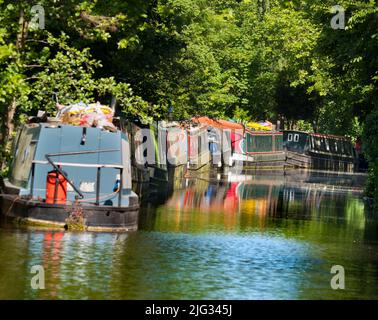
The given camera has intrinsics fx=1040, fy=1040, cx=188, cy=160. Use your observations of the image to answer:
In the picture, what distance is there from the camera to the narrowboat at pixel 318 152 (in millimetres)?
70688

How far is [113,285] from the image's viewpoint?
17.5 meters

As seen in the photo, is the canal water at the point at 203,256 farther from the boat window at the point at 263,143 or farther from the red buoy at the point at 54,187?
the boat window at the point at 263,143

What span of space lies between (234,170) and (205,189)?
19524mm

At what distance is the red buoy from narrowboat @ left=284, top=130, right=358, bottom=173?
46.1 m

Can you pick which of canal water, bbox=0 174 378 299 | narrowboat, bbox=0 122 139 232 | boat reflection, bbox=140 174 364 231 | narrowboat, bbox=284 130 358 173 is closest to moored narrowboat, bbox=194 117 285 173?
narrowboat, bbox=284 130 358 173

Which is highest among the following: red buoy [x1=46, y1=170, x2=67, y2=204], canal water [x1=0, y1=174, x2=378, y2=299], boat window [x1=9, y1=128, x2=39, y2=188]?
boat window [x1=9, y1=128, x2=39, y2=188]

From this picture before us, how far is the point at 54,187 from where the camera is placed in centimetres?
2428

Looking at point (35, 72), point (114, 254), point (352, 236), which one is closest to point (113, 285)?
point (114, 254)

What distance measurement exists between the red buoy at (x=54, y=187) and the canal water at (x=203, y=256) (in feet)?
3.70

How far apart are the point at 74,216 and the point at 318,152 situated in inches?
1978

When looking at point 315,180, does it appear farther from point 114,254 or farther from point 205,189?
point 114,254

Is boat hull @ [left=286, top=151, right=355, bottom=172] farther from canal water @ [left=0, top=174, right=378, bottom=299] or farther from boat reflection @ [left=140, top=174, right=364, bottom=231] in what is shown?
canal water @ [left=0, top=174, right=378, bottom=299]

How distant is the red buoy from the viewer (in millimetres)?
24217
